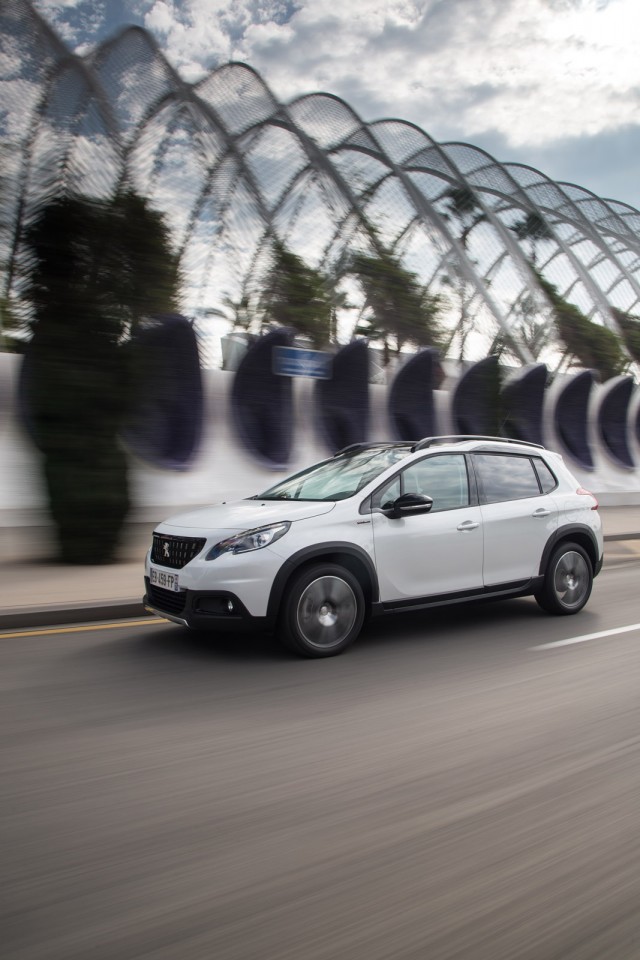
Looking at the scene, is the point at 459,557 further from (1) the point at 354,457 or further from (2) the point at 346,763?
(2) the point at 346,763

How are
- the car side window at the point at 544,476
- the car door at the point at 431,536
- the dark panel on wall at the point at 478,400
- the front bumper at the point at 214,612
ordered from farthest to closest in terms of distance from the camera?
the dark panel on wall at the point at 478,400 < the car side window at the point at 544,476 < the car door at the point at 431,536 < the front bumper at the point at 214,612

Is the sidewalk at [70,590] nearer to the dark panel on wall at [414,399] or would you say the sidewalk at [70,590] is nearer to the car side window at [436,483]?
the car side window at [436,483]

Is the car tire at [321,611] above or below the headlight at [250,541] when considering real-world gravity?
below

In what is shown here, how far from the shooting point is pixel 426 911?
242 centimetres

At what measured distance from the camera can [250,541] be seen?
5523 millimetres

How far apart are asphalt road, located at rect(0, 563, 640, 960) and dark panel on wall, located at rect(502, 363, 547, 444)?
17.7 metres

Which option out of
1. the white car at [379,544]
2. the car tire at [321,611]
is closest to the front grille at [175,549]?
the white car at [379,544]

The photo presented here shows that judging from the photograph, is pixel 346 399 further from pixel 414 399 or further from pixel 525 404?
pixel 525 404

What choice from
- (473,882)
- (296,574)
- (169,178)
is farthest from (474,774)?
(169,178)

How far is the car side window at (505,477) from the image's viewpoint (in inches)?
272

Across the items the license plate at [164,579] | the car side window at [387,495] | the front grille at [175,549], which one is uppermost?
the car side window at [387,495]

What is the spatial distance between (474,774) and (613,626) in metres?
3.92

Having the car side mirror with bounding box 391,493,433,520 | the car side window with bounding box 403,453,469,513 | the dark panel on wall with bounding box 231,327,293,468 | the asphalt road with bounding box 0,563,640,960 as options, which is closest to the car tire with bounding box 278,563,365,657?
the asphalt road with bounding box 0,563,640,960

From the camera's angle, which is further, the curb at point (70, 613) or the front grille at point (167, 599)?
the curb at point (70, 613)
